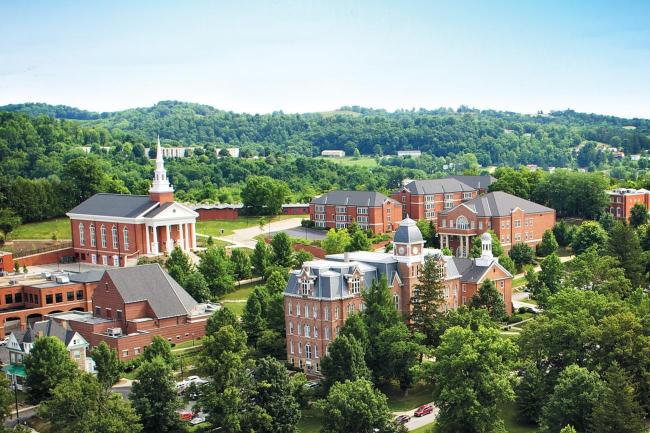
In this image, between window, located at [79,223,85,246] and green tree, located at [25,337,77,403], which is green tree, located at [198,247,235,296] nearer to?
window, located at [79,223,85,246]

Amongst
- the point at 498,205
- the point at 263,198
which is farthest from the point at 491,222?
the point at 263,198

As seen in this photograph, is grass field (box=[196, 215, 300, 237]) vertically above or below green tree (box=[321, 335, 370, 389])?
above

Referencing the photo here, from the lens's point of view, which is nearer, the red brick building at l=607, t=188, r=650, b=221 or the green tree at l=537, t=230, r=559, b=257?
the green tree at l=537, t=230, r=559, b=257

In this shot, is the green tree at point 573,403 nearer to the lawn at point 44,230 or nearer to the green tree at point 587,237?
the green tree at point 587,237

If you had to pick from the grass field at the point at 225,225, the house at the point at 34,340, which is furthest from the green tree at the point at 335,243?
the house at the point at 34,340

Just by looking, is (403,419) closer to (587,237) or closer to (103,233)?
(587,237)

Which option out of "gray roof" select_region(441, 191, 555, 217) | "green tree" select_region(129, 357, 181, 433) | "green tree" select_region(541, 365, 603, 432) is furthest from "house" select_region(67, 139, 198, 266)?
"green tree" select_region(541, 365, 603, 432)

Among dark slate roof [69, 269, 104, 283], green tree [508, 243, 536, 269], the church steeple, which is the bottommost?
green tree [508, 243, 536, 269]
